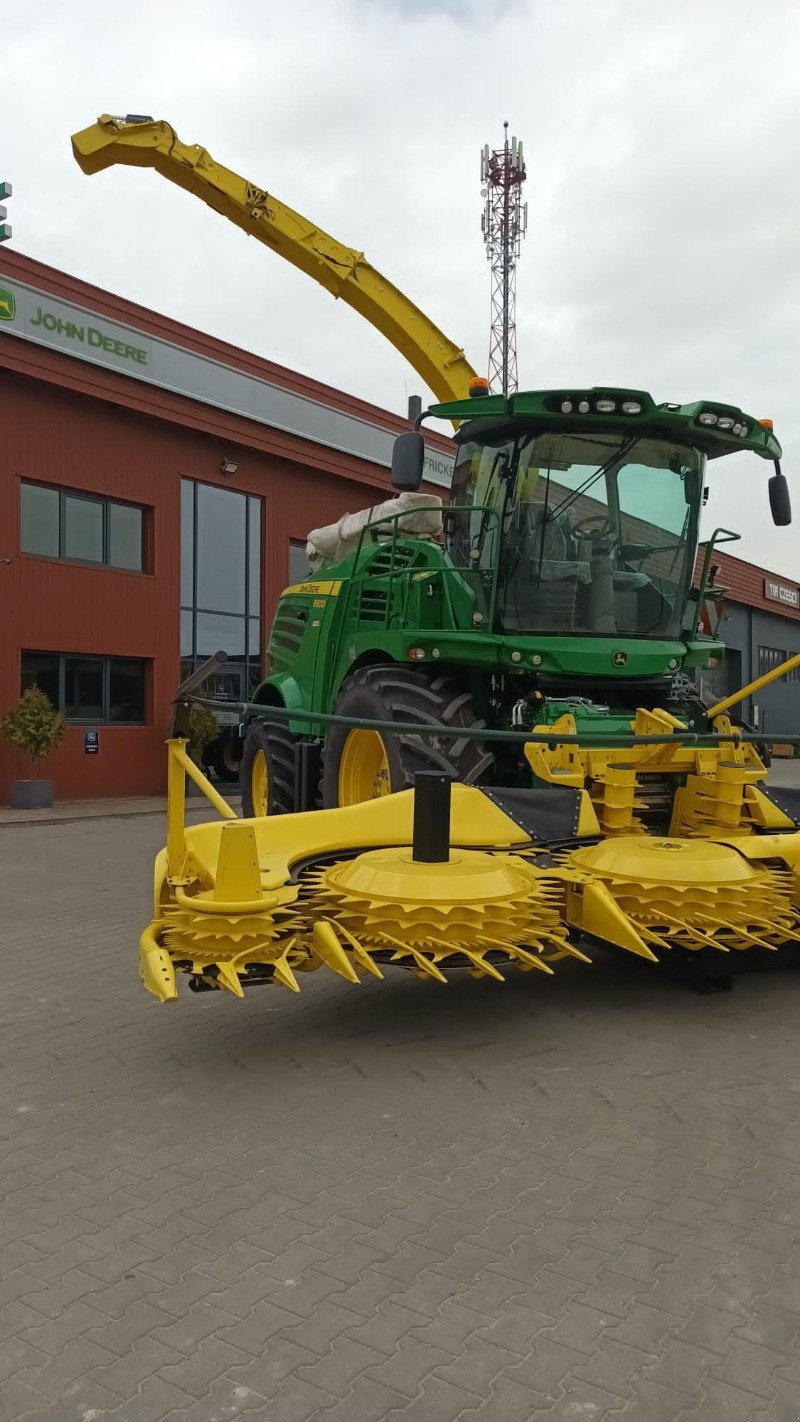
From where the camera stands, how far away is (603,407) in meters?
6.01

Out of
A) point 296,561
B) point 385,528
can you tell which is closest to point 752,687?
point 385,528

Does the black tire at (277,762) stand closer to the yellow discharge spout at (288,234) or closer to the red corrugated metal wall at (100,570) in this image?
the yellow discharge spout at (288,234)

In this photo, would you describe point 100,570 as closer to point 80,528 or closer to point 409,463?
point 80,528

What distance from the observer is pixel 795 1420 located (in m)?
2.07

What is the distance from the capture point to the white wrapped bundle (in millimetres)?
7691

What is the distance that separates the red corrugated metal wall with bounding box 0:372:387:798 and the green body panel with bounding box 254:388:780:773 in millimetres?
8915

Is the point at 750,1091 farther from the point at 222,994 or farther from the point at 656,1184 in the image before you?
the point at 222,994

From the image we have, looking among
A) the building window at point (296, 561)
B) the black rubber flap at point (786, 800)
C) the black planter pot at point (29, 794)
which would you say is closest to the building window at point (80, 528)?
the building window at point (296, 561)

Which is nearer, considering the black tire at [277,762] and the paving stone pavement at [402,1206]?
the paving stone pavement at [402,1206]

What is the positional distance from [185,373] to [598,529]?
12.5 metres

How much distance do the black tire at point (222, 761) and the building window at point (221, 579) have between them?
1323 millimetres

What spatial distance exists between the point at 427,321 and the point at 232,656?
8.98 meters

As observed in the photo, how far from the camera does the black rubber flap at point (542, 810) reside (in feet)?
16.1

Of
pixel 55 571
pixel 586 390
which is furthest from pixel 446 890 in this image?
pixel 55 571
